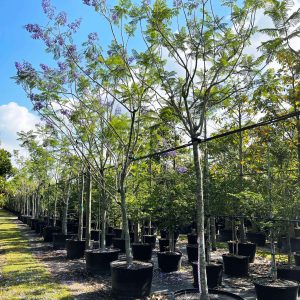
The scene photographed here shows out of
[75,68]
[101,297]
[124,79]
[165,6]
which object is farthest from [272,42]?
[101,297]

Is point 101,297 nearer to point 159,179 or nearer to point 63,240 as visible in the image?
point 159,179

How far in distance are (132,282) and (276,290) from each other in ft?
7.82

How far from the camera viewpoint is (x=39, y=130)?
12141 millimetres

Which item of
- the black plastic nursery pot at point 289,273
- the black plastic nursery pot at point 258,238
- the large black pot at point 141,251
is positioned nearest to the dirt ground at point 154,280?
the large black pot at point 141,251

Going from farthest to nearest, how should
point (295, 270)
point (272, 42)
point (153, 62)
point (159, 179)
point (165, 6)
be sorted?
point (159, 179)
point (295, 270)
point (272, 42)
point (153, 62)
point (165, 6)

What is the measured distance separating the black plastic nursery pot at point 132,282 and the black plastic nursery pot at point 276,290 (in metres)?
1.90

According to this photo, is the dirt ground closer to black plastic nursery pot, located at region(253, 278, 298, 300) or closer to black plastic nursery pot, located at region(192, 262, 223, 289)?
black plastic nursery pot, located at region(192, 262, 223, 289)

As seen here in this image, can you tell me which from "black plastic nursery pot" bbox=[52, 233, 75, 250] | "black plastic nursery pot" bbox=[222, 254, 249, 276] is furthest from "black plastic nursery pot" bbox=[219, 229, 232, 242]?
"black plastic nursery pot" bbox=[222, 254, 249, 276]

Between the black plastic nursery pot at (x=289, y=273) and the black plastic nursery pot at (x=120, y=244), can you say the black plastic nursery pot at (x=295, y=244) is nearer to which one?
the black plastic nursery pot at (x=120, y=244)

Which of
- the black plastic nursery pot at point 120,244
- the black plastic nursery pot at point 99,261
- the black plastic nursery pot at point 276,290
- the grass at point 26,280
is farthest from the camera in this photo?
the black plastic nursery pot at point 120,244

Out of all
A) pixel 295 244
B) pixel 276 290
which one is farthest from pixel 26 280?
pixel 295 244

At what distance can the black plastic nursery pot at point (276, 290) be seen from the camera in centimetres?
519

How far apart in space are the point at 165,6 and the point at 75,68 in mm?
3336

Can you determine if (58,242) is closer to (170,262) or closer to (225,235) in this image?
(170,262)
